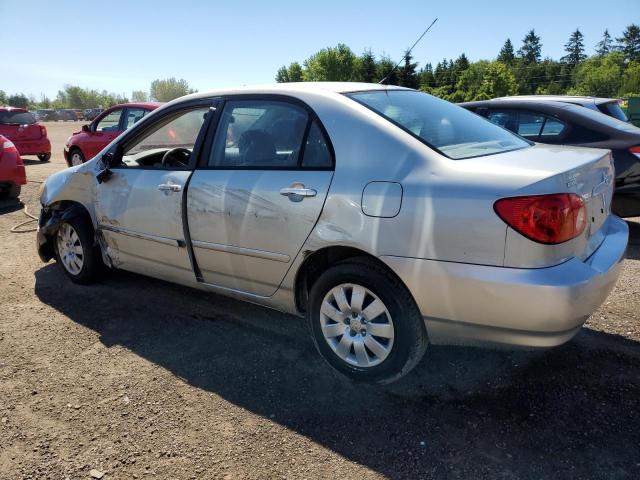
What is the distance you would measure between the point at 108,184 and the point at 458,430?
3.17 m

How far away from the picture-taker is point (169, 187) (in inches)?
141

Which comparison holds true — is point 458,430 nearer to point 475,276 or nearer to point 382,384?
point 382,384

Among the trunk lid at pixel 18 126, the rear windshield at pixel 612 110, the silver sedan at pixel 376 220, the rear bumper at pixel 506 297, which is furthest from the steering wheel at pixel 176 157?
the trunk lid at pixel 18 126

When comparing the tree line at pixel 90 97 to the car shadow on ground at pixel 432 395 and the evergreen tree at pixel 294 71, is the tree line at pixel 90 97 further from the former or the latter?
the car shadow on ground at pixel 432 395

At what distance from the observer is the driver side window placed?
376cm

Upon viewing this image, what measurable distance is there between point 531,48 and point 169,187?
155064 mm

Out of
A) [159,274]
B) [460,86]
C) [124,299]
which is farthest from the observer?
[460,86]

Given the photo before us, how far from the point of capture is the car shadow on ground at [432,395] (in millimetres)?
2314

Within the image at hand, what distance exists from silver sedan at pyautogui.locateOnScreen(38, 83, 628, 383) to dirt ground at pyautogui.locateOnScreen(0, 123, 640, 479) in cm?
33

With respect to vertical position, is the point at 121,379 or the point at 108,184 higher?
the point at 108,184

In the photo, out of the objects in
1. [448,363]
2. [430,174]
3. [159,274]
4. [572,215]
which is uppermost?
[430,174]

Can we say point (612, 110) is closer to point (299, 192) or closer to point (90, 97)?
point (299, 192)

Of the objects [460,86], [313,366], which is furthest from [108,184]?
[460,86]

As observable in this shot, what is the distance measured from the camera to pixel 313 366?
316cm
